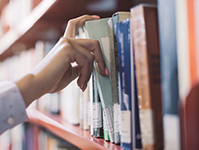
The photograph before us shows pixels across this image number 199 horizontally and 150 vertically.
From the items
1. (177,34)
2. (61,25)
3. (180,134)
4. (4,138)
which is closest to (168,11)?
(177,34)

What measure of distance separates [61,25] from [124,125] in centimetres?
69

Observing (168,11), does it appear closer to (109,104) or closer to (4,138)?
(109,104)

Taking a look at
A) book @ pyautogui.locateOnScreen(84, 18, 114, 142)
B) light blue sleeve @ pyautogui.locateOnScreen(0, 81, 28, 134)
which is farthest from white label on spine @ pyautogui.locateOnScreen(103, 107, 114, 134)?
light blue sleeve @ pyautogui.locateOnScreen(0, 81, 28, 134)

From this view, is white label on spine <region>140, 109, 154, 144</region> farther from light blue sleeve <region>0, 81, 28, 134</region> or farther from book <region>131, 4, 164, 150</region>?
light blue sleeve <region>0, 81, 28, 134</region>

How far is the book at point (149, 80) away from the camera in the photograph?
1.41 ft

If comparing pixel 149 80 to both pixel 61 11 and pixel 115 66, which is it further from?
pixel 61 11

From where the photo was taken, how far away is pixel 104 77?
64 centimetres

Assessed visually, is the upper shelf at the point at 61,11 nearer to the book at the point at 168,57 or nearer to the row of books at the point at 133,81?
the row of books at the point at 133,81

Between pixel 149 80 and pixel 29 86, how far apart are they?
300 mm

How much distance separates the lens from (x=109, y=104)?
625 mm

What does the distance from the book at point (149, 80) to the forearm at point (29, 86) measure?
267mm

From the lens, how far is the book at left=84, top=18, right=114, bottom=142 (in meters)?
0.62

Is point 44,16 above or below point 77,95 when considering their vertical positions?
above

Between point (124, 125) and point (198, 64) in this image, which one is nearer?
point (198, 64)
